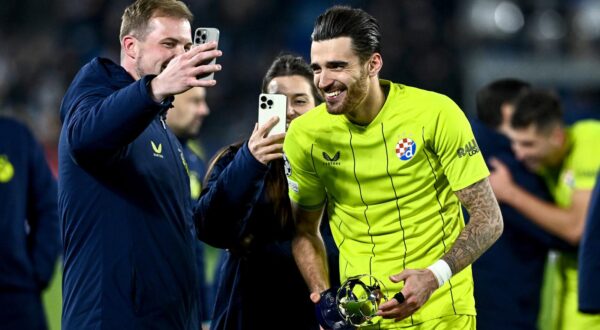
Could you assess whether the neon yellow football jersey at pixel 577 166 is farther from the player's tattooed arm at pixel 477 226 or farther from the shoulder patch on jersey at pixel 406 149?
the shoulder patch on jersey at pixel 406 149

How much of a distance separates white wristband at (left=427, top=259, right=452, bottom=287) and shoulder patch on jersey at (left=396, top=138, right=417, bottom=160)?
1.55 ft

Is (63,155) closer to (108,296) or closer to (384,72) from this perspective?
(108,296)

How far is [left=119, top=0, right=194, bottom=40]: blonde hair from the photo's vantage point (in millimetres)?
4355

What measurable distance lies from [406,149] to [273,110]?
1.93ft

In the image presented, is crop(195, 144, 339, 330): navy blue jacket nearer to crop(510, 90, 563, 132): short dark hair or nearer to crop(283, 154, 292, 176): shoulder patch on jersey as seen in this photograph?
crop(283, 154, 292, 176): shoulder patch on jersey

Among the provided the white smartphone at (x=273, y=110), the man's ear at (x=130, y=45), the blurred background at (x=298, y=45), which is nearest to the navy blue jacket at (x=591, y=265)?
the white smartphone at (x=273, y=110)

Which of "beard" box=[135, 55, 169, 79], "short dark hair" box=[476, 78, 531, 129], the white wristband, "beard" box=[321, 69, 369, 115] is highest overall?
"beard" box=[135, 55, 169, 79]

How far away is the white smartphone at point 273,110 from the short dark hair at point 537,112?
250cm

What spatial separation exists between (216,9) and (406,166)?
1102 centimetres

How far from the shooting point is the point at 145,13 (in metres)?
4.36

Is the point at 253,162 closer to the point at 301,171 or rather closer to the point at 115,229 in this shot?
the point at 301,171

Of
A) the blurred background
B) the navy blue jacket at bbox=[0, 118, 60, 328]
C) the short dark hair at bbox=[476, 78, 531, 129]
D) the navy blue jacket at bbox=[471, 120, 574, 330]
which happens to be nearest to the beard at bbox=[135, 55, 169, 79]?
the navy blue jacket at bbox=[0, 118, 60, 328]

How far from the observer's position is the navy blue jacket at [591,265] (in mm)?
4969

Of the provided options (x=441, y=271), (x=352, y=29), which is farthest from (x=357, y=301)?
(x=352, y=29)
